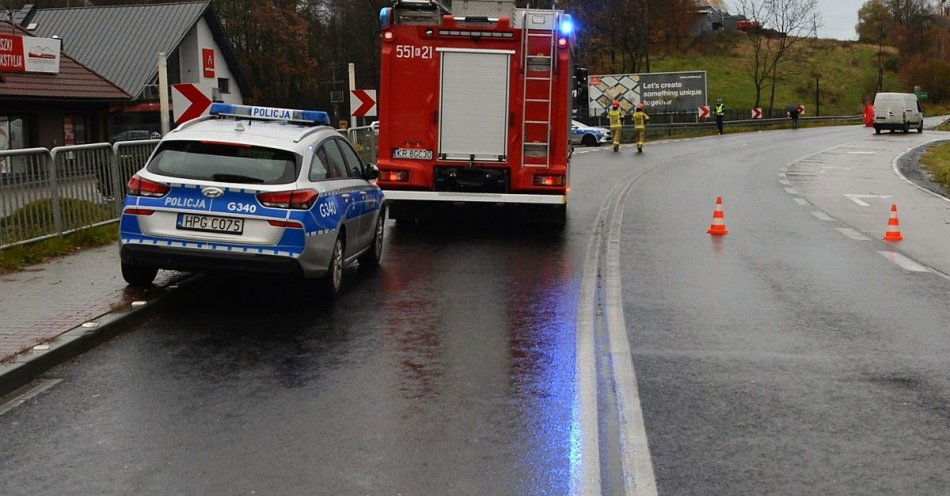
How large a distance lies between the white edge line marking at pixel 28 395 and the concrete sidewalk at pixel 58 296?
0.37 metres

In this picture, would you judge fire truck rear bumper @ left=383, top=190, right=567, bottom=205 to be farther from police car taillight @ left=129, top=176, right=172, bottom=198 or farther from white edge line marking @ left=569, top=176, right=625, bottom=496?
police car taillight @ left=129, top=176, right=172, bottom=198

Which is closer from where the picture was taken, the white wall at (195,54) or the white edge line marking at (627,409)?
the white edge line marking at (627,409)

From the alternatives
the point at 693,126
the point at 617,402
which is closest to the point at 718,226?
the point at 617,402

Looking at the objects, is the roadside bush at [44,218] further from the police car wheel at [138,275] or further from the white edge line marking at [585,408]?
the white edge line marking at [585,408]

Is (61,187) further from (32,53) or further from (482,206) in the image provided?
(32,53)

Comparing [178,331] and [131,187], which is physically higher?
[131,187]

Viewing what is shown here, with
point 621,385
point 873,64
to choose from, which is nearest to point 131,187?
point 621,385

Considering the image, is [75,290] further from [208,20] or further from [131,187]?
[208,20]

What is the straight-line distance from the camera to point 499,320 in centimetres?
930

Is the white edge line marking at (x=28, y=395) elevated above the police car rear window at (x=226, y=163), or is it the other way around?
the police car rear window at (x=226, y=163)

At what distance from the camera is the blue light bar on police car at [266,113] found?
10453 millimetres

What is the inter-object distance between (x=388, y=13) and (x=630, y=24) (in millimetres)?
61510

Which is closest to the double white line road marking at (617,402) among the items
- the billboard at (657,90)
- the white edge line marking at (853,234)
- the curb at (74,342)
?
the curb at (74,342)

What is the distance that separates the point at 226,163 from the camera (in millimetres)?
9523
